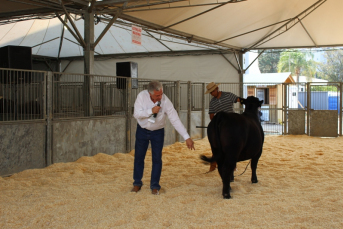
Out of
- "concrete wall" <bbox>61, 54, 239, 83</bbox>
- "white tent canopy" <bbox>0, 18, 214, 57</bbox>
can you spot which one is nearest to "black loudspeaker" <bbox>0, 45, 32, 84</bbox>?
"white tent canopy" <bbox>0, 18, 214, 57</bbox>

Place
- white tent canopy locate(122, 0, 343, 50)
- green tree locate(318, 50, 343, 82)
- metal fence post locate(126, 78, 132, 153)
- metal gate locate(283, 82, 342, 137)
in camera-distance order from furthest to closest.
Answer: green tree locate(318, 50, 343, 82) → metal gate locate(283, 82, 342, 137) → white tent canopy locate(122, 0, 343, 50) → metal fence post locate(126, 78, 132, 153)

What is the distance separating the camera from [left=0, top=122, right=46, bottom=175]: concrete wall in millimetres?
5262

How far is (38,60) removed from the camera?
1714 centimetres

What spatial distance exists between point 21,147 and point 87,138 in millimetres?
1454

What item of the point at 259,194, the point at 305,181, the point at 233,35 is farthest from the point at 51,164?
the point at 233,35

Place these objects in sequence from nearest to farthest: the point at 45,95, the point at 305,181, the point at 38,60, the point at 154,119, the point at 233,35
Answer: the point at 154,119 → the point at 305,181 → the point at 45,95 → the point at 233,35 → the point at 38,60

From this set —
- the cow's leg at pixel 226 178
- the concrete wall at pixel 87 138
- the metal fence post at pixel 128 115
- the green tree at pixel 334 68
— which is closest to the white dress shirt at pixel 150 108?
the cow's leg at pixel 226 178

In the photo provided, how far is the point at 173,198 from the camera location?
163 inches

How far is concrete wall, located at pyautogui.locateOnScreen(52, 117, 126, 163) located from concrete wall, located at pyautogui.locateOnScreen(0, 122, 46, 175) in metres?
0.28

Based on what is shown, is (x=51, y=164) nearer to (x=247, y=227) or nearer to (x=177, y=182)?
(x=177, y=182)

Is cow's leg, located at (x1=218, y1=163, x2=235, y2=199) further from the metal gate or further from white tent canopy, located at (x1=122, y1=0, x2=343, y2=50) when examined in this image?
the metal gate

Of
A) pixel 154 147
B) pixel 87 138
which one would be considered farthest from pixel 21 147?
pixel 154 147

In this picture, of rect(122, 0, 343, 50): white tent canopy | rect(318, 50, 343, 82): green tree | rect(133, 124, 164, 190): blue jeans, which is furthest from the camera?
rect(318, 50, 343, 82): green tree

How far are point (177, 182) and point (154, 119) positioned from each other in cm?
135
